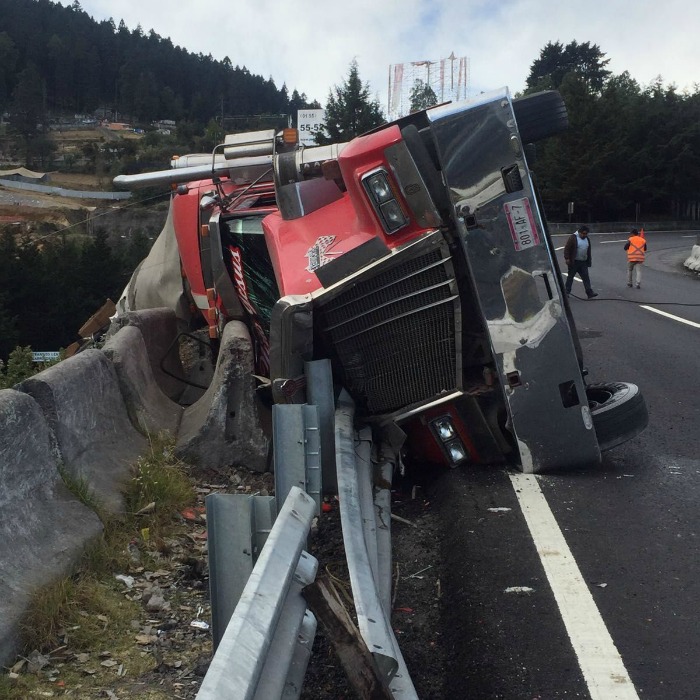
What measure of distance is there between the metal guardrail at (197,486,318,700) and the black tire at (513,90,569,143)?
298 cm

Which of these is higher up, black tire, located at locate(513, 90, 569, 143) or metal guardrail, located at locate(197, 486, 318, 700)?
black tire, located at locate(513, 90, 569, 143)

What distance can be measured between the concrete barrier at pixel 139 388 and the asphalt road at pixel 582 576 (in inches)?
72.8

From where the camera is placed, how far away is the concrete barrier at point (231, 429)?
223 inches

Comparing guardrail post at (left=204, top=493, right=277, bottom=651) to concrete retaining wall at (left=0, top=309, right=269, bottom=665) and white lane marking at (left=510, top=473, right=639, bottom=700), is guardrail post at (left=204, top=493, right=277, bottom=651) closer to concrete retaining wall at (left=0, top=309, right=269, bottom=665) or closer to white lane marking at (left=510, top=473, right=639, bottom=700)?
concrete retaining wall at (left=0, top=309, right=269, bottom=665)

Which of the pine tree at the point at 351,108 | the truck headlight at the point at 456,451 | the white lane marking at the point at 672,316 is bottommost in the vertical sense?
the white lane marking at the point at 672,316

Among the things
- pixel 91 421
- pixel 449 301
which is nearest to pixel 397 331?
pixel 449 301

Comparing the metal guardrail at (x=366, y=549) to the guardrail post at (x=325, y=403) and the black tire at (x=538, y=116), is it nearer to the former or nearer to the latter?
the guardrail post at (x=325, y=403)

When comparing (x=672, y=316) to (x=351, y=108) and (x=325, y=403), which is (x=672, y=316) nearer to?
(x=325, y=403)

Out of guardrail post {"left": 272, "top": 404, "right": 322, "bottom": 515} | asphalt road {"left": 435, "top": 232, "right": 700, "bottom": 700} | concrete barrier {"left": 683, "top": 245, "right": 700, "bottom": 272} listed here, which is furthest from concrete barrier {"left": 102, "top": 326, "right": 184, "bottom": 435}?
concrete barrier {"left": 683, "top": 245, "right": 700, "bottom": 272}

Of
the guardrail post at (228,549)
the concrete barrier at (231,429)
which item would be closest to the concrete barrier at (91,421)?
the concrete barrier at (231,429)

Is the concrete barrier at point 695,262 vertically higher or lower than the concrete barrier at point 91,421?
lower

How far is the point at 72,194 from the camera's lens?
100 metres

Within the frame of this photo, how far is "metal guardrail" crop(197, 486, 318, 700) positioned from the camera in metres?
2.02

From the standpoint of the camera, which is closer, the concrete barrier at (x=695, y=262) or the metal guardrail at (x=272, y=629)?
the metal guardrail at (x=272, y=629)
